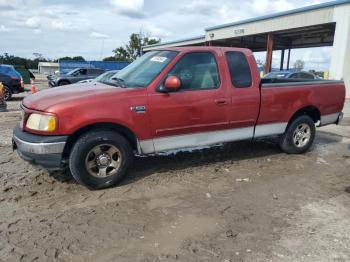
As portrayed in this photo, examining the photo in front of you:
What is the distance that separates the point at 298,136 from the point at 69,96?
171 inches

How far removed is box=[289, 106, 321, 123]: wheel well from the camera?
6.46m

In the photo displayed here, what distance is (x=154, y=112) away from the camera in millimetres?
4781

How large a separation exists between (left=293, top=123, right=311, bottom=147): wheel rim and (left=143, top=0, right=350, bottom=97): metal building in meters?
15.3

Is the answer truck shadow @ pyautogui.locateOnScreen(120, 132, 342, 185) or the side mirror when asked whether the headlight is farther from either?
the side mirror

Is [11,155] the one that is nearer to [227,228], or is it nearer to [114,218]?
[114,218]

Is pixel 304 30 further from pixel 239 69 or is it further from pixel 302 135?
pixel 239 69

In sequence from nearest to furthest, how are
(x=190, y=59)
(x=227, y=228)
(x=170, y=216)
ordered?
(x=227, y=228) < (x=170, y=216) < (x=190, y=59)

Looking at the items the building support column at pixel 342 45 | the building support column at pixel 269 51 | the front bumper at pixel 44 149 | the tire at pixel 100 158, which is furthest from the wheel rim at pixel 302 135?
Answer: the building support column at pixel 269 51

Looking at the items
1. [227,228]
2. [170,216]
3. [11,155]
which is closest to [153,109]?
[170,216]

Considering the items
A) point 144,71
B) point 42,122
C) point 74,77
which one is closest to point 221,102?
point 144,71

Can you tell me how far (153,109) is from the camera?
4770mm

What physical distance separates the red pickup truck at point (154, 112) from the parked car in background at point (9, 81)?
40.3ft

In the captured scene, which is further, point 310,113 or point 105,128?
point 310,113

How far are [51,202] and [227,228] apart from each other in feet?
7.16
